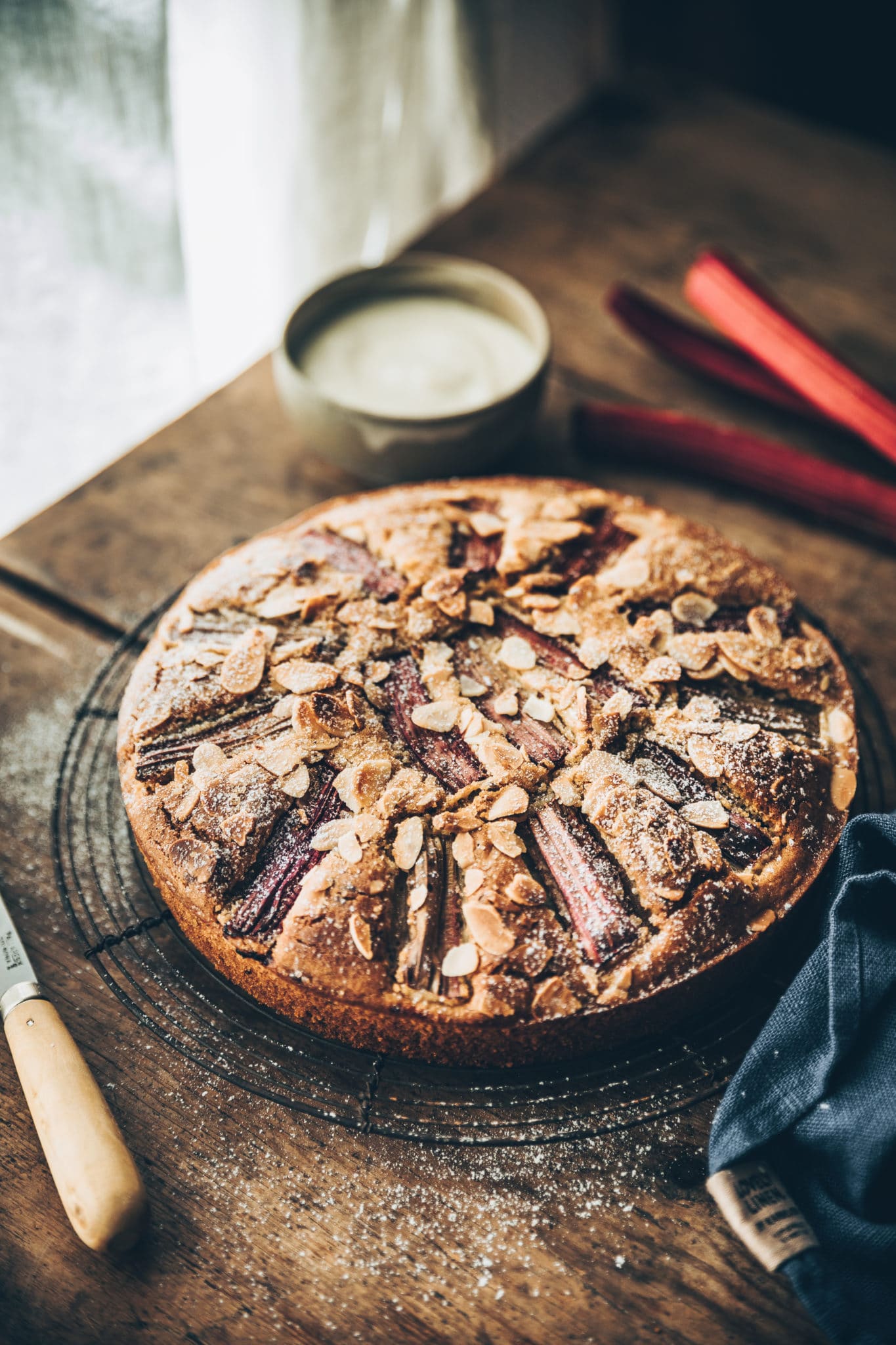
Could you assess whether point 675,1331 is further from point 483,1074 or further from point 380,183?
point 380,183

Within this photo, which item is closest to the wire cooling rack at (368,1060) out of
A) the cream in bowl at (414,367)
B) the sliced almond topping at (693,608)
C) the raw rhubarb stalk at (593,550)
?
the sliced almond topping at (693,608)

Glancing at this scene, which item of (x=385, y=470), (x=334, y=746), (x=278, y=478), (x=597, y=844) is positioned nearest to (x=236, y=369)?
(x=278, y=478)

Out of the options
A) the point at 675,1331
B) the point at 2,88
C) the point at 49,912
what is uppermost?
the point at 2,88

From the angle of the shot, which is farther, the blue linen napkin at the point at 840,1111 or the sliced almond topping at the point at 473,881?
the sliced almond topping at the point at 473,881

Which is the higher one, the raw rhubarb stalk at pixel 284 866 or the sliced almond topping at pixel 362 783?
the sliced almond topping at pixel 362 783

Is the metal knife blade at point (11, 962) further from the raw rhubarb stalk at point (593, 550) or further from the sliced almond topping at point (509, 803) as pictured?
the raw rhubarb stalk at point (593, 550)

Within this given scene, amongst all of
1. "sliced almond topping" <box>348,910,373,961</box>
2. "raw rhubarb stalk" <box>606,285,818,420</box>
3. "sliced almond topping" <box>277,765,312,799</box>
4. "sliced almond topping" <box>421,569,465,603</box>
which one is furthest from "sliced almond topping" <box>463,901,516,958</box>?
"raw rhubarb stalk" <box>606,285,818,420</box>
